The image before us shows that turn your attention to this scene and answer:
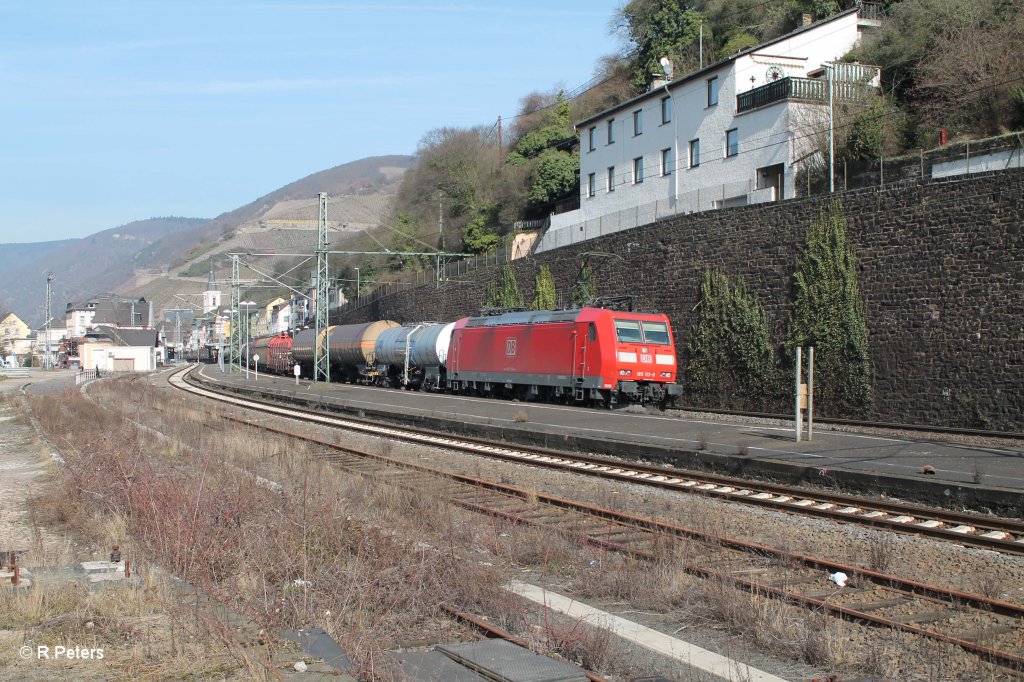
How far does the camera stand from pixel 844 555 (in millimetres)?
9547

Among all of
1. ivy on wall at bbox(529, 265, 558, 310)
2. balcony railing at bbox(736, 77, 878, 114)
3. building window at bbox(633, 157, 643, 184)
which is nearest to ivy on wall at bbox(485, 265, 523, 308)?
ivy on wall at bbox(529, 265, 558, 310)

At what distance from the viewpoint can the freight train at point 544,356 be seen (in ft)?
86.9

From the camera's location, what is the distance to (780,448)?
662 inches

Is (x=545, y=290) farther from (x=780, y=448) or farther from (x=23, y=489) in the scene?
(x=23, y=489)


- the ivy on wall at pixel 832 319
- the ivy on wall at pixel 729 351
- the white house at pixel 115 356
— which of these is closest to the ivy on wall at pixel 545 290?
the ivy on wall at pixel 729 351

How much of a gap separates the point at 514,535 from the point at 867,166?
967 inches

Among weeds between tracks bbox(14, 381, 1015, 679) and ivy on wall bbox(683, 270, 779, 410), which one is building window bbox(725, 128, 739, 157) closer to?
ivy on wall bbox(683, 270, 779, 410)

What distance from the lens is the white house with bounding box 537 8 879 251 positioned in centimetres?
3544

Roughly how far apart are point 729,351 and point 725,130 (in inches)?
550

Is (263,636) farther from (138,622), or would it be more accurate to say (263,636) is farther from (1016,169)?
(1016,169)

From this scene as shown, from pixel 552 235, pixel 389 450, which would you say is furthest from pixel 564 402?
pixel 552 235

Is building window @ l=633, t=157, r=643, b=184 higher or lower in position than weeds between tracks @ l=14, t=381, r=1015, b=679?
higher

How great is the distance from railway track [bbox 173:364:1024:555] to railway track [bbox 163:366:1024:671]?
2161mm

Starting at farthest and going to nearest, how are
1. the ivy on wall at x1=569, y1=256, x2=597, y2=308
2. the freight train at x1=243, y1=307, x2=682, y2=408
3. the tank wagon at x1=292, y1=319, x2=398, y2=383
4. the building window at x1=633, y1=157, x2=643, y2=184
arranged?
the tank wagon at x1=292, y1=319, x2=398, y2=383, the building window at x1=633, y1=157, x2=643, y2=184, the ivy on wall at x1=569, y1=256, x2=597, y2=308, the freight train at x1=243, y1=307, x2=682, y2=408
